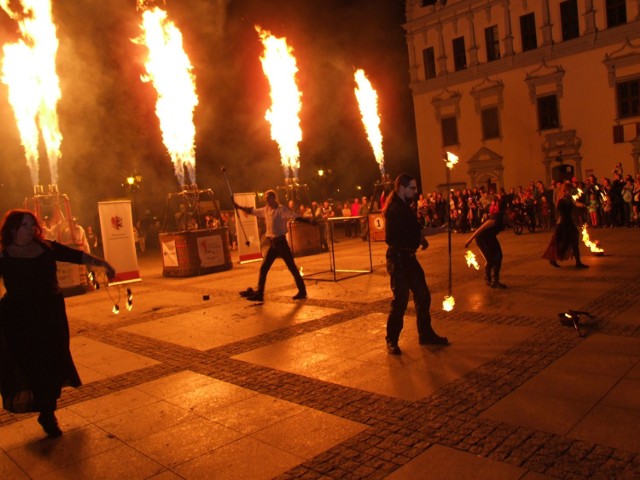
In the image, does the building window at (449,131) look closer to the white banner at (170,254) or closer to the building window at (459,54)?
the building window at (459,54)

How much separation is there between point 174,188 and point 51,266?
38139 millimetres

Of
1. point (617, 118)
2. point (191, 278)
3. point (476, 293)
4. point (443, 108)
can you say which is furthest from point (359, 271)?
point (443, 108)

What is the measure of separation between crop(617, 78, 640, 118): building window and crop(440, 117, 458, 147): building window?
907 centimetres

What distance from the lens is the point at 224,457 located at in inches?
148

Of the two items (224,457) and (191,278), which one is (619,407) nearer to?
(224,457)

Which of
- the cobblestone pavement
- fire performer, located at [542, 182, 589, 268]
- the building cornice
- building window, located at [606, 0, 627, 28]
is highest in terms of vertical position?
building window, located at [606, 0, 627, 28]

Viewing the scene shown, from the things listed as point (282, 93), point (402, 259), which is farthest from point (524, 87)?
point (402, 259)

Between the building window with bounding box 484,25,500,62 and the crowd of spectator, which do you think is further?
the building window with bounding box 484,25,500,62

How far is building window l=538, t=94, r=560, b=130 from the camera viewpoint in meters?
29.6

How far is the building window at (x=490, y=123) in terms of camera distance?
105 feet

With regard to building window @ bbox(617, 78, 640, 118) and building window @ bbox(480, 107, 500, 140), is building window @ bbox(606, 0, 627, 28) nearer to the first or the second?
building window @ bbox(617, 78, 640, 118)

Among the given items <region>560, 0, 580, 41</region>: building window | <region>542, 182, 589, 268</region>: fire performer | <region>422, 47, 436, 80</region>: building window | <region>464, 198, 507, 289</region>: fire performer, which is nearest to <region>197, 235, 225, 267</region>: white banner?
<region>464, 198, 507, 289</region>: fire performer

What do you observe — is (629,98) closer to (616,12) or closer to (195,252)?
(616,12)

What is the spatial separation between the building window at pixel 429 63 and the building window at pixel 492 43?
3.62 metres
